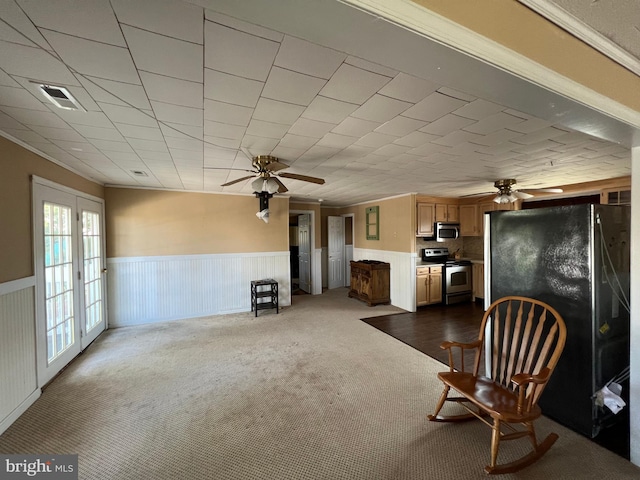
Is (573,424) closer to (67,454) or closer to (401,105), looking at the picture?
(401,105)

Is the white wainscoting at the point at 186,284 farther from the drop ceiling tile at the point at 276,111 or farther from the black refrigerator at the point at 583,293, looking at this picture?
the black refrigerator at the point at 583,293

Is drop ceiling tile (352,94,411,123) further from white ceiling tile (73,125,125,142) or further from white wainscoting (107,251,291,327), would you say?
white wainscoting (107,251,291,327)

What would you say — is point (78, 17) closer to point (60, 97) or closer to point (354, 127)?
point (60, 97)

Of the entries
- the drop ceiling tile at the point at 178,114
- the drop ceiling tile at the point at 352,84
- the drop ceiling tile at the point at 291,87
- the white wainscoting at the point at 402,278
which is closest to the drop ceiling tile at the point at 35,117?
the drop ceiling tile at the point at 178,114

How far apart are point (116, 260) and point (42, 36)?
4056mm

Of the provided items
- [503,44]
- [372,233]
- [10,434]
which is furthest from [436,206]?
[10,434]

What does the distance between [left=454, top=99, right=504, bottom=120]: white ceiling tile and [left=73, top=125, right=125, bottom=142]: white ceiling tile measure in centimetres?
258

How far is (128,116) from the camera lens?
1.82 metres

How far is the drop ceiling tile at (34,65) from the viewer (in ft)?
3.83

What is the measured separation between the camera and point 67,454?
1.77 m

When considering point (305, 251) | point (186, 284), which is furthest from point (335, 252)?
point (186, 284)

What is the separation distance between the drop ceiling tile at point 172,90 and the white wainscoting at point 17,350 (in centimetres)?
200

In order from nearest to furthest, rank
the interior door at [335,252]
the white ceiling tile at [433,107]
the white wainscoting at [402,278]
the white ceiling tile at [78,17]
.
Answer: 1. the white ceiling tile at [78,17]
2. the white ceiling tile at [433,107]
3. the white wainscoting at [402,278]
4. the interior door at [335,252]

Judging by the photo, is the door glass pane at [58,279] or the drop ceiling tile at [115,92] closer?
the drop ceiling tile at [115,92]
